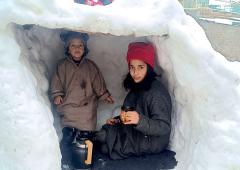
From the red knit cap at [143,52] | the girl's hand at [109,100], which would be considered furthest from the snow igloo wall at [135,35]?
the girl's hand at [109,100]

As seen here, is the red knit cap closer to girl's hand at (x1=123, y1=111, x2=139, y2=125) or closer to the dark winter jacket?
the dark winter jacket

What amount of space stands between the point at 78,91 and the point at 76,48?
31 centimetres

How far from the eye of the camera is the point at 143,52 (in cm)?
281

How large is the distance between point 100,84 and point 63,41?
43cm

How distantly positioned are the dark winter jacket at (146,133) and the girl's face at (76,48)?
521mm

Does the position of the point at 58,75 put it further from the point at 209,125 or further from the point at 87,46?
the point at 209,125

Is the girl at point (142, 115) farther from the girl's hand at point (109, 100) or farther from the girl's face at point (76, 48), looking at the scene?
the girl's face at point (76, 48)

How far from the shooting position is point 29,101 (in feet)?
7.85

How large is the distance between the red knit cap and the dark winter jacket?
186mm

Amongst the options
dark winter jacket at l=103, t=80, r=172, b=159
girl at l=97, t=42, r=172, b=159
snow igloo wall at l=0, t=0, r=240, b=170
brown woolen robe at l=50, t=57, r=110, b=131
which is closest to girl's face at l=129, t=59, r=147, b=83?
girl at l=97, t=42, r=172, b=159

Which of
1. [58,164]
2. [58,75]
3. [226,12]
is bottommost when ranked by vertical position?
[58,164]

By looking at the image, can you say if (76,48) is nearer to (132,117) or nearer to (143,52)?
(143,52)

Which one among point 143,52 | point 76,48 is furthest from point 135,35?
point 76,48

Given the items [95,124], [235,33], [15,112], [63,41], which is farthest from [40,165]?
[235,33]
